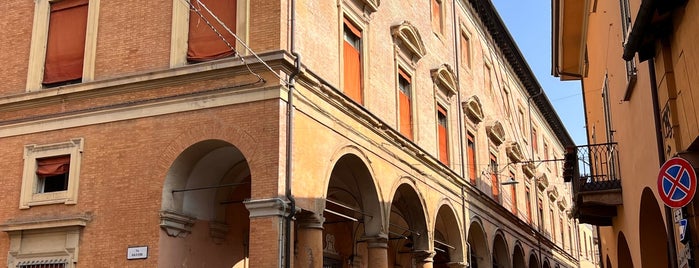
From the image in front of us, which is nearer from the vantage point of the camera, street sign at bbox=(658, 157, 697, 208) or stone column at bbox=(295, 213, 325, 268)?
street sign at bbox=(658, 157, 697, 208)

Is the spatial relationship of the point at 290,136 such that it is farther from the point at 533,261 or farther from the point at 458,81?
the point at 533,261

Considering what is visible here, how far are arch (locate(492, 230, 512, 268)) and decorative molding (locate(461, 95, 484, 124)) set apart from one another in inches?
172

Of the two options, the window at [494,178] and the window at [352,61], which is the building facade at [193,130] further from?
the window at [494,178]

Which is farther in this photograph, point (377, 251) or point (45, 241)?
point (377, 251)

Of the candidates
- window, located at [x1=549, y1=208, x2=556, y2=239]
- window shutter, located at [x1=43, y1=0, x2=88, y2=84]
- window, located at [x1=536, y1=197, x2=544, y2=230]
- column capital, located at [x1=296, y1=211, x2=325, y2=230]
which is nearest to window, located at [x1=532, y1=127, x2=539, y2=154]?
window, located at [x1=536, y1=197, x2=544, y2=230]

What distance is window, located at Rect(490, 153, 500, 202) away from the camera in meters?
27.6

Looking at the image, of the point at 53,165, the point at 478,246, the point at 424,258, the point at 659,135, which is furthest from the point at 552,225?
the point at 659,135

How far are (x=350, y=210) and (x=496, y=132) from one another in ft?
38.1

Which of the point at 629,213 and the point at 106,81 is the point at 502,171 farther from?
the point at 106,81

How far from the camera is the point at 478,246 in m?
24.9

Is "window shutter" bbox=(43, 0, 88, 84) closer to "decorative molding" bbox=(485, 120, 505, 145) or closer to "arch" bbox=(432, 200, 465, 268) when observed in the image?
"arch" bbox=(432, 200, 465, 268)

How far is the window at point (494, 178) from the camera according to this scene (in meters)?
27.6

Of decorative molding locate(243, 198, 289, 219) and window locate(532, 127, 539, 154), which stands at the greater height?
window locate(532, 127, 539, 154)

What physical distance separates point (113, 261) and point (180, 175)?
75.8 inches
